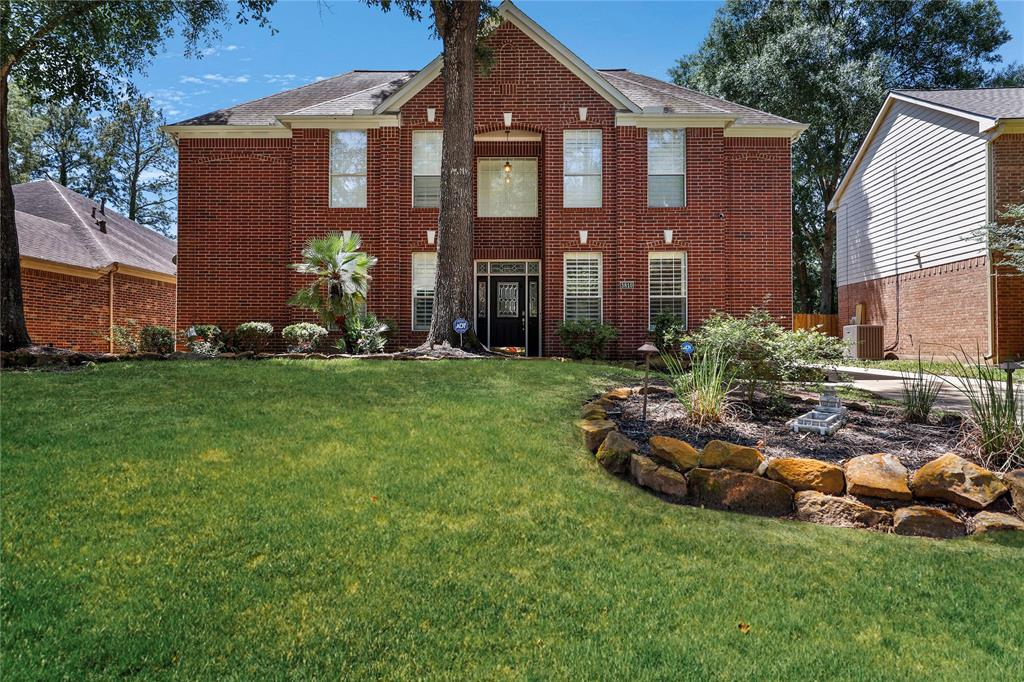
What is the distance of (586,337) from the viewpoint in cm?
1201

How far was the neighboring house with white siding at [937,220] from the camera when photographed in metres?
12.8

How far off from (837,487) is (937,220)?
15327 millimetres

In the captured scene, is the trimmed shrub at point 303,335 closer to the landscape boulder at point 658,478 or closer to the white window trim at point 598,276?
the white window trim at point 598,276

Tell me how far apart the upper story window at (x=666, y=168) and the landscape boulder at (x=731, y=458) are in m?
9.93

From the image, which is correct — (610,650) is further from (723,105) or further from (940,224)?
(940,224)

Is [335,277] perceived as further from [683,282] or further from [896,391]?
[896,391]

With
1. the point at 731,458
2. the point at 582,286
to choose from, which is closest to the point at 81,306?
the point at 582,286

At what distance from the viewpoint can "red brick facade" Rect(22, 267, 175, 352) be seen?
14.1m

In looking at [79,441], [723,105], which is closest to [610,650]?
[79,441]

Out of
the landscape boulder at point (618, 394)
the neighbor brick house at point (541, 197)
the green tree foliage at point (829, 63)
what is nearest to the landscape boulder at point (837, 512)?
the landscape boulder at point (618, 394)

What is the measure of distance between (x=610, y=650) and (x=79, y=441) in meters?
4.23

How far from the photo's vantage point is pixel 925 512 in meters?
3.42

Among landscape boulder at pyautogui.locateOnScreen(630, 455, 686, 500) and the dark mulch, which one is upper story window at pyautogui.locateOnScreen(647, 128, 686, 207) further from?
landscape boulder at pyautogui.locateOnScreen(630, 455, 686, 500)

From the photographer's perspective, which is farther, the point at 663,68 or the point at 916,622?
the point at 663,68
